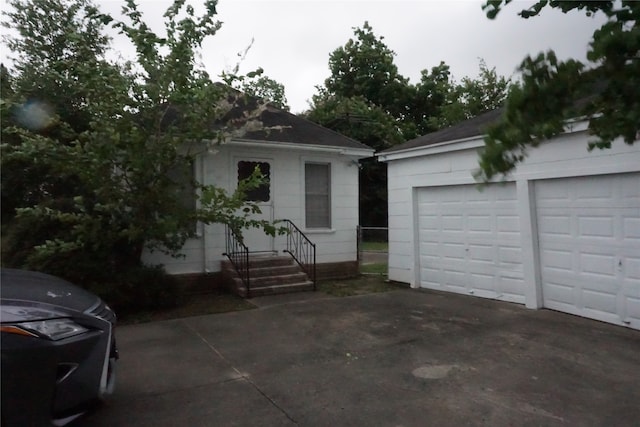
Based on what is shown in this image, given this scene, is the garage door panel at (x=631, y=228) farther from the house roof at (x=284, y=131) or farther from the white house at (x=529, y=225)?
the house roof at (x=284, y=131)

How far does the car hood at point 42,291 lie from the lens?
2.87 m

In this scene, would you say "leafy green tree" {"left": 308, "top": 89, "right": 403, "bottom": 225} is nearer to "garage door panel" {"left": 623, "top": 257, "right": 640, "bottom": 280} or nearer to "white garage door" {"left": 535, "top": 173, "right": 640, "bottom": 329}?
"white garage door" {"left": 535, "top": 173, "right": 640, "bottom": 329}

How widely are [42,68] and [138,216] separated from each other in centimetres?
506

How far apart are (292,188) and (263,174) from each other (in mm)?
734

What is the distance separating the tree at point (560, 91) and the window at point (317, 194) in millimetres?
8254

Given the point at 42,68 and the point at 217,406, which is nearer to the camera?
the point at 217,406

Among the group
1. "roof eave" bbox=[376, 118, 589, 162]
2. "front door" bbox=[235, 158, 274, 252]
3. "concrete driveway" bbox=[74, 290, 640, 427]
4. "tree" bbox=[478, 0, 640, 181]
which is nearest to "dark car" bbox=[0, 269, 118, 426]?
"concrete driveway" bbox=[74, 290, 640, 427]

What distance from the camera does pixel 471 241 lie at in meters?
7.93

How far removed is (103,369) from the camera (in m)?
2.96

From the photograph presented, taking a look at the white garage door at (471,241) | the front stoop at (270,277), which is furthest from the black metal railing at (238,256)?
the white garage door at (471,241)

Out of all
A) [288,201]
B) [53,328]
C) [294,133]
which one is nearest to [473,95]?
[294,133]

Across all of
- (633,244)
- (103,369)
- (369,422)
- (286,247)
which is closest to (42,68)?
(286,247)

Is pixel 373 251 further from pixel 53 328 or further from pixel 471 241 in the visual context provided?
pixel 53 328

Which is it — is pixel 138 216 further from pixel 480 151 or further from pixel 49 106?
pixel 480 151
